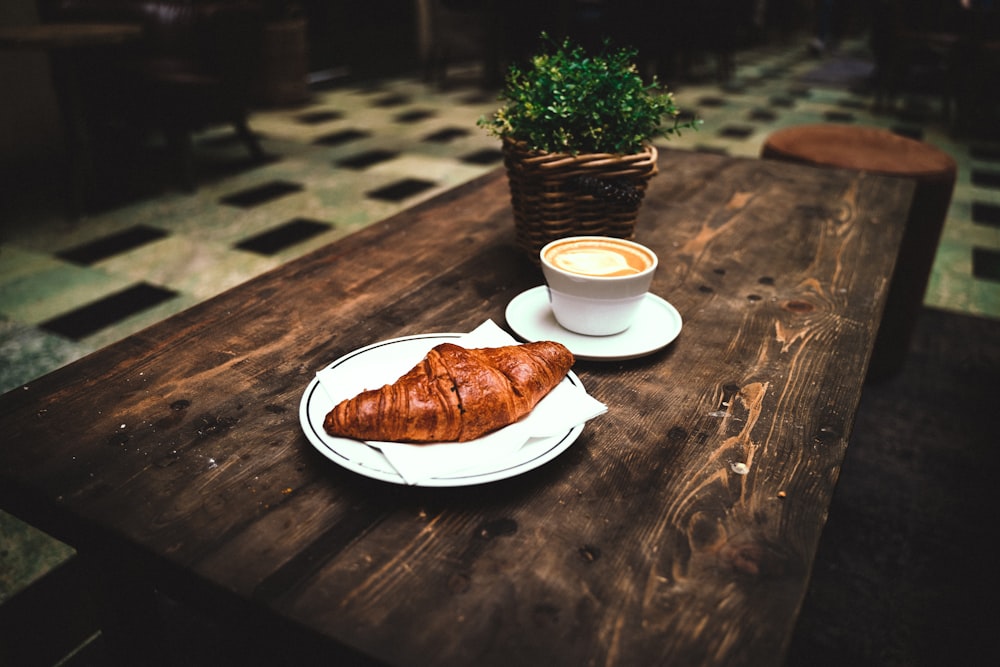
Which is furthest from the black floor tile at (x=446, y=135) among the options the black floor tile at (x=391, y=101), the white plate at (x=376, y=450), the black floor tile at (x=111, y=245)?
the white plate at (x=376, y=450)

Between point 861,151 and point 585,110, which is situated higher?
point 585,110

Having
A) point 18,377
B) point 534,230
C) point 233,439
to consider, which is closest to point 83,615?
point 233,439

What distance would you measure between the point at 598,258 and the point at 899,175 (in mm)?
1248

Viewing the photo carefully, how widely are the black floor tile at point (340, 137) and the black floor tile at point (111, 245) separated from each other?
157cm

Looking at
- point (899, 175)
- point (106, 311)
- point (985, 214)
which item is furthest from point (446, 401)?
point (985, 214)

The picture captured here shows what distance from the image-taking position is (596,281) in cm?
85

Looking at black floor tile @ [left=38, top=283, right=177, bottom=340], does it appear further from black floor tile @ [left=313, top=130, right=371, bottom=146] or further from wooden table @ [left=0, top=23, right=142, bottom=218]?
black floor tile @ [left=313, top=130, right=371, bottom=146]

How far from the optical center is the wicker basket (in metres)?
1.04

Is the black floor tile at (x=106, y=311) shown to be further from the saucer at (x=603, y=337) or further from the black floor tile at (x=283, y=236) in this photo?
the saucer at (x=603, y=337)

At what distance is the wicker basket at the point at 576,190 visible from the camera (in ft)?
3.41

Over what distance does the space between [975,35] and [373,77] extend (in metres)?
4.77

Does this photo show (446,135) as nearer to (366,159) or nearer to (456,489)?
(366,159)

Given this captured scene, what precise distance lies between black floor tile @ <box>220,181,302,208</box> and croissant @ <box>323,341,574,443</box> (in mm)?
2844

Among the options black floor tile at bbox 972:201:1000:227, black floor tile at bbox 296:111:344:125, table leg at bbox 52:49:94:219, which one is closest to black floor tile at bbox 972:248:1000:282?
black floor tile at bbox 972:201:1000:227
